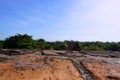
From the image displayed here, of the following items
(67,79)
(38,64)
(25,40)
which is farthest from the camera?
(25,40)

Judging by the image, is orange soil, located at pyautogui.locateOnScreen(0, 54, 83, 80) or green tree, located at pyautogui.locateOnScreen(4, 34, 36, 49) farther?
green tree, located at pyautogui.locateOnScreen(4, 34, 36, 49)

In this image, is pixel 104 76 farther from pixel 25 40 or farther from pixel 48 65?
pixel 25 40

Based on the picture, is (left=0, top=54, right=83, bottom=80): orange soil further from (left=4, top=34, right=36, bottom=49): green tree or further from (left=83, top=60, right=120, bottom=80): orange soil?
(left=4, top=34, right=36, bottom=49): green tree

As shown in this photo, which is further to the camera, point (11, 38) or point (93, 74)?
point (11, 38)

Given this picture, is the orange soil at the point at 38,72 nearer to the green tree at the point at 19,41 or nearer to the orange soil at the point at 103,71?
the orange soil at the point at 103,71

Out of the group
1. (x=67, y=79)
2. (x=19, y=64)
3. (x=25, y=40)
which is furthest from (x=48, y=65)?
(x=25, y=40)

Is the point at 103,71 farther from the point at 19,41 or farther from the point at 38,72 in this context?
the point at 19,41

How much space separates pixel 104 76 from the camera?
3.63 feet

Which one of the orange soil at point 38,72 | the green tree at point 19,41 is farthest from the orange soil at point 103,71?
the green tree at point 19,41

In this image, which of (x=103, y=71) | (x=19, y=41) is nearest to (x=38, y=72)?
(x=103, y=71)

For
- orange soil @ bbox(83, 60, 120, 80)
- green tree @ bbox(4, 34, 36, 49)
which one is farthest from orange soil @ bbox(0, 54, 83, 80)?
green tree @ bbox(4, 34, 36, 49)

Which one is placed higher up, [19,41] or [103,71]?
[19,41]

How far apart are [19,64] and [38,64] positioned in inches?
4.5

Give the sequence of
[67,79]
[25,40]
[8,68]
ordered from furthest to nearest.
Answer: [25,40], [8,68], [67,79]
